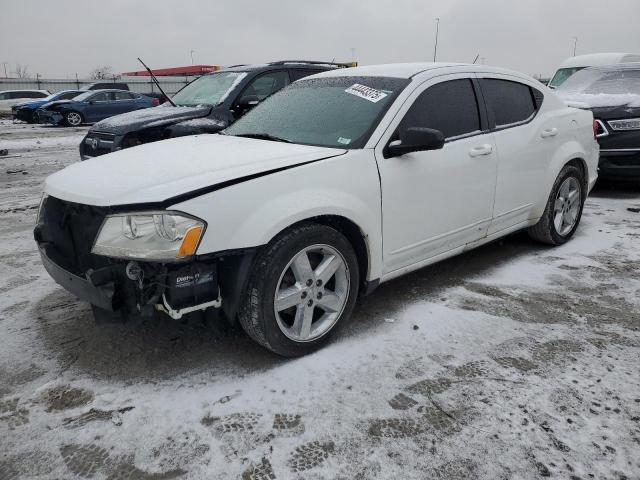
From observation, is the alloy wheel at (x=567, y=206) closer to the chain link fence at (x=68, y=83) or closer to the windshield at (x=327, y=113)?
the windshield at (x=327, y=113)

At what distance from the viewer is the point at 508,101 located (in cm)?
404

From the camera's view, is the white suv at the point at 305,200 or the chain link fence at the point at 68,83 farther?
the chain link fence at the point at 68,83

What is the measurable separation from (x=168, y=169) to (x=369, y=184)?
1103 mm

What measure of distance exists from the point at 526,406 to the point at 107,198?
2.20 metres

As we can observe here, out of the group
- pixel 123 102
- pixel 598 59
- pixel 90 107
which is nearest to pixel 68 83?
pixel 90 107

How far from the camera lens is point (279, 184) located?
2596 mm

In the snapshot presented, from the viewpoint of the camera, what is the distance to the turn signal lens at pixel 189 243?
232 centimetres

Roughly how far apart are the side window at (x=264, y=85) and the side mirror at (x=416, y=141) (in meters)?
4.28

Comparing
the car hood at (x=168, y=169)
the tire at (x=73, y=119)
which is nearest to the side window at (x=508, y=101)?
the car hood at (x=168, y=169)

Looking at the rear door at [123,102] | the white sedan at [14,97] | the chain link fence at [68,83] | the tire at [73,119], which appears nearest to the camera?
the tire at [73,119]

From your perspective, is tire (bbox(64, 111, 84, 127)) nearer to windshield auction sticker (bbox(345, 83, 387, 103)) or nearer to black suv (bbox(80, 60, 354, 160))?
black suv (bbox(80, 60, 354, 160))

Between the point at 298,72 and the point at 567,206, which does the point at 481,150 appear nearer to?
the point at 567,206

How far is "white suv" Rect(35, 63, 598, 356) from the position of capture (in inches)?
94.7

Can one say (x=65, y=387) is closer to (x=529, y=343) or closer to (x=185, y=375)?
(x=185, y=375)
